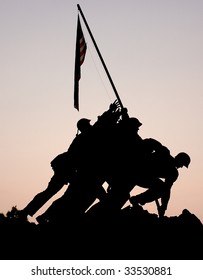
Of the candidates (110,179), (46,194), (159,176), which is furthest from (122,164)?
(46,194)

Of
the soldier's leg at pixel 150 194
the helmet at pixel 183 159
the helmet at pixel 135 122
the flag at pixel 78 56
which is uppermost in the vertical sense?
the flag at pixel 78 56

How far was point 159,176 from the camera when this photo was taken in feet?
41.0

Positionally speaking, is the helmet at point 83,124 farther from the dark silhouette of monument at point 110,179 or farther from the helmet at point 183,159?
the helmet at point 183,159

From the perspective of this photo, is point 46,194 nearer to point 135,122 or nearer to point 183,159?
point 135,122

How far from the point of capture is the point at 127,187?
12.3 m

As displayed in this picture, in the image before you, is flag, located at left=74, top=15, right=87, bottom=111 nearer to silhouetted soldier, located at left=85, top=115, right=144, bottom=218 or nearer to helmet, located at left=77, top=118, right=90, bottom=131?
helmet, located at left=77, top=118, right=90, bottom=131

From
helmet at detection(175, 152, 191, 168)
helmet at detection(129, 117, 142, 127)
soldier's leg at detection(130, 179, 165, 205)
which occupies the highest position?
helmet at detection(129, 117, 142, 127)

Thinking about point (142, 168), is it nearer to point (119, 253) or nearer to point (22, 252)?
point (119, 253)

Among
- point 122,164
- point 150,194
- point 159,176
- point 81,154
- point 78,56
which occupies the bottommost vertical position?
point 150,194

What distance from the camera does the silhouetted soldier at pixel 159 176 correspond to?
1223 cm

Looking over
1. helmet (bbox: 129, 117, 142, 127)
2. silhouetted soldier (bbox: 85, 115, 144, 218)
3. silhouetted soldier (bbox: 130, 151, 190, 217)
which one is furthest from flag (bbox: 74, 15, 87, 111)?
silhouetted soldier (bbox: 130, 151, 190, 217)

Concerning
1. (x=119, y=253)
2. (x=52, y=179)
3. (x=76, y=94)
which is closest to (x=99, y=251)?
(x=119, y=253)

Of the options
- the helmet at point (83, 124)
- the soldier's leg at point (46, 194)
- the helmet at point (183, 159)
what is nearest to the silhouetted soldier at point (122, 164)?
the helmet at point (83, 124)

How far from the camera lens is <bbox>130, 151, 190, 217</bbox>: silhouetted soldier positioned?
12.2 meters
